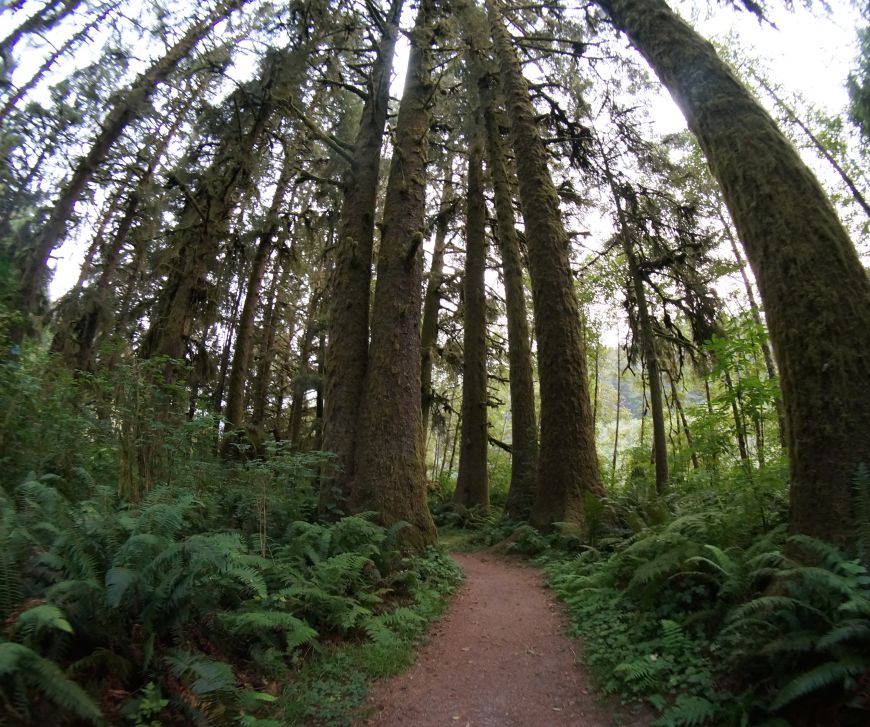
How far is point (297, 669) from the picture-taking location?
345 cm

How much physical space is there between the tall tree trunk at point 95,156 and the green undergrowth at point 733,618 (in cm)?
896

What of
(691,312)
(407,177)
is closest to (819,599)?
(407,177)

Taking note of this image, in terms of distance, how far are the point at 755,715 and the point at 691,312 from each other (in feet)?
31.0

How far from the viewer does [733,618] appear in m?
3.01

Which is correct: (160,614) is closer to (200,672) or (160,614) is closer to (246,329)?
(200,672)

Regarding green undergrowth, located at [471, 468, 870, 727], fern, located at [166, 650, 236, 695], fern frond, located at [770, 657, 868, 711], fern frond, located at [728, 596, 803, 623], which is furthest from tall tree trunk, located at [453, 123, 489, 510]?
fern frond, located at [770, 657, 868, 711]

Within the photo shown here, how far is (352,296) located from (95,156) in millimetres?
4827

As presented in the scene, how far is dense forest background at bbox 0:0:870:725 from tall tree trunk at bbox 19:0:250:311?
46 millimetres

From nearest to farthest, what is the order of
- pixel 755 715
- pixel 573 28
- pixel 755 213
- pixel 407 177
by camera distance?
pixel 755 715
pixel 755 213
pixel 407 177
pixel 573 28

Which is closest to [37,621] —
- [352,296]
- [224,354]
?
[352,296]

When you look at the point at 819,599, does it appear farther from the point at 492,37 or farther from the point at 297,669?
the point at 492,37

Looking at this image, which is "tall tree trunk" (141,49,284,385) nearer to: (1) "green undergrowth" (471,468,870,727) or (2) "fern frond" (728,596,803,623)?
(1) "green undergrowth" (471,468,870,727)

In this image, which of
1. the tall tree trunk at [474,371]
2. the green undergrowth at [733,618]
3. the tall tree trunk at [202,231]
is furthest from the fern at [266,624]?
the tall tree trunk at [474,371]

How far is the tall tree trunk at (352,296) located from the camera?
259 inches
